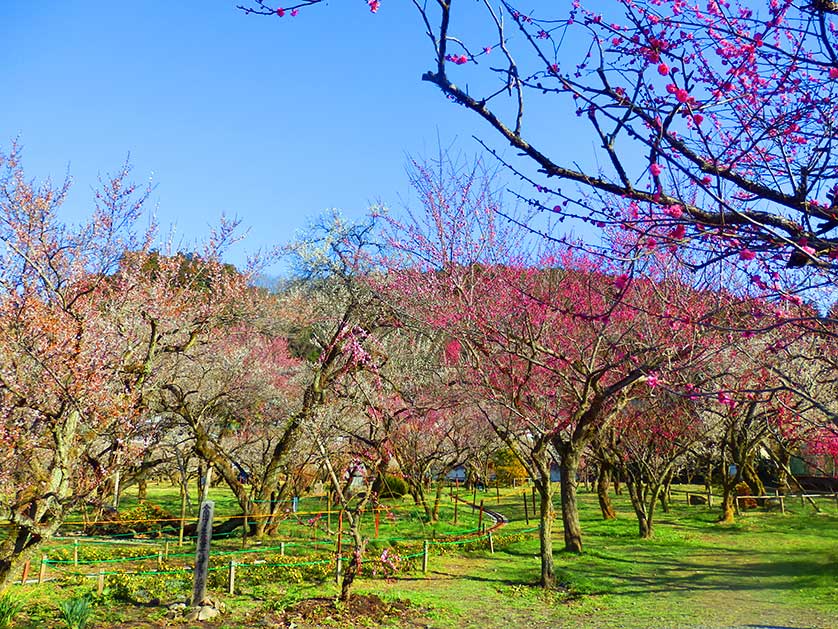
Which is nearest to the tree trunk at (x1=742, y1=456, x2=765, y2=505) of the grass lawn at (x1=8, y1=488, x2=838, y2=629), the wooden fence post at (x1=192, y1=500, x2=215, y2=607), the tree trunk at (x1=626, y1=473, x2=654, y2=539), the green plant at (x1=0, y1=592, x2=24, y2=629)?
the grass lawn at (x1=8, y1=488, x2=838, y2=629)

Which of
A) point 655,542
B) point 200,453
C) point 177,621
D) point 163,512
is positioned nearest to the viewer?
point 177,621

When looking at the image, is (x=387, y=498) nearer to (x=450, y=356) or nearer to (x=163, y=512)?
(x=450, y=356)

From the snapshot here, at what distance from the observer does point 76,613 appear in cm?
571

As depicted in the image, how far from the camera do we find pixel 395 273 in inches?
451

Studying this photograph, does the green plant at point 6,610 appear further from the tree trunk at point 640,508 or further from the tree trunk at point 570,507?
the tree trunk at point 640,508

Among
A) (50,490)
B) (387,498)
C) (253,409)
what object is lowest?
(387,498)

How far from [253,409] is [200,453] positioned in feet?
15.7

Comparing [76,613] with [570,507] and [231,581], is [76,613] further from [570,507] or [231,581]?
[570,507]

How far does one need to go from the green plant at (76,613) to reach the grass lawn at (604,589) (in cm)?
43

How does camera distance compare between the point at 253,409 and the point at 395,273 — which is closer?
the point at 395,273

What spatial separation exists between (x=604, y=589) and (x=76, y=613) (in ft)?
20.9

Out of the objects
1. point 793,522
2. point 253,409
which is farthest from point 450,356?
point 793,522

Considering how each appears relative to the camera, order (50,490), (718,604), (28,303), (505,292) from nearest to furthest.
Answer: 1. (50,490)
2. (28,303)
3. (718,604)
4. (505,292)

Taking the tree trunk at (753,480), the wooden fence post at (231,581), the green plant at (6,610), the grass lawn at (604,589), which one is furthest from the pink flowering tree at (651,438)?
the green plant at (6,610)
